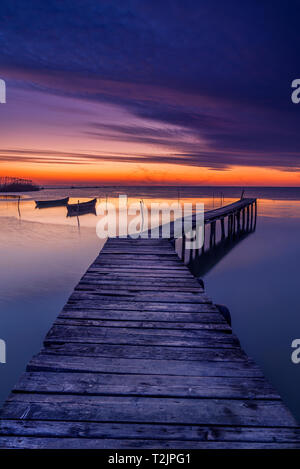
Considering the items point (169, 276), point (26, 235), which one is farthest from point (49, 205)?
point (169, 276)

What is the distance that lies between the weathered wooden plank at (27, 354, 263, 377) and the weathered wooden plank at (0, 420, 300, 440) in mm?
601

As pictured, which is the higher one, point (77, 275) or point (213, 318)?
point (213, 318)

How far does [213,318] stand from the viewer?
377cm

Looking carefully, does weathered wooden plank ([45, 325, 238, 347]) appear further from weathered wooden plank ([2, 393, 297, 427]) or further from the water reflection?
the water reflection

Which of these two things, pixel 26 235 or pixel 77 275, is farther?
pixel 26 235

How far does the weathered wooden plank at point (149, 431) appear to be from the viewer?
1854 mm

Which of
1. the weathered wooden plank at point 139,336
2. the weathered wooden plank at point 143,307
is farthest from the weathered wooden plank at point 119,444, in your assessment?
the weathered wooden plank at point 143,307

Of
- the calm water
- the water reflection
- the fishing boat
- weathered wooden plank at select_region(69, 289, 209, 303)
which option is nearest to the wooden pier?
weathered wooden plank at select_region(69, 289, 209, 303)

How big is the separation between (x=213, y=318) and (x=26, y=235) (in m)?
17.7

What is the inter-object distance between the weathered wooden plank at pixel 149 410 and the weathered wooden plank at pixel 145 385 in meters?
0.05

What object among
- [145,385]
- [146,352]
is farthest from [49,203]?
[145,385]

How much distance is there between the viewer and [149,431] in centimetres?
191

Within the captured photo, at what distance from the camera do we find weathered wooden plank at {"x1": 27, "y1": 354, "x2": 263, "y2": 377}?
2.55 m
